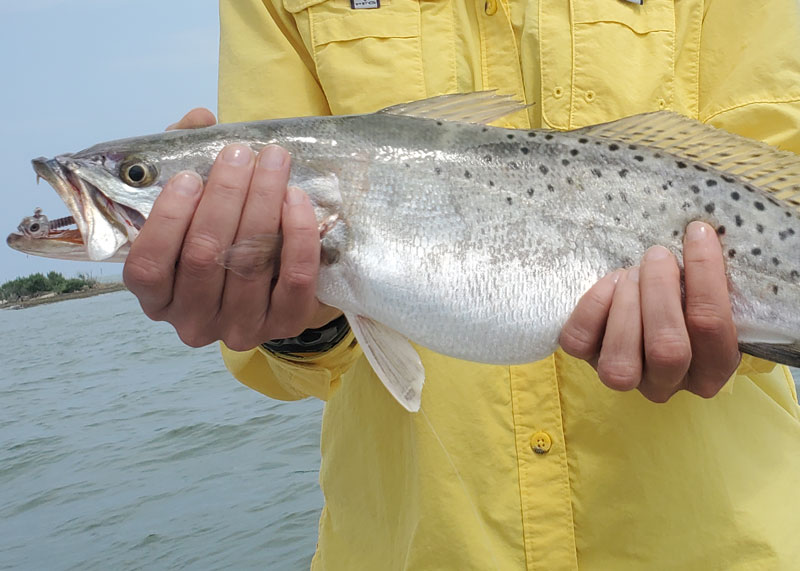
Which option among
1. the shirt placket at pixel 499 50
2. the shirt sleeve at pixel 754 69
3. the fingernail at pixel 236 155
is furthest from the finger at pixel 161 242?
the shirt sleeve at pixel 754 69

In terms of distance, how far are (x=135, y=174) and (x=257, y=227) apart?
1.56ft

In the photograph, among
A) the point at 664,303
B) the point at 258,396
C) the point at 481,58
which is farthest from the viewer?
the point at 258,396

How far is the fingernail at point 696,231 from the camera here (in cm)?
203

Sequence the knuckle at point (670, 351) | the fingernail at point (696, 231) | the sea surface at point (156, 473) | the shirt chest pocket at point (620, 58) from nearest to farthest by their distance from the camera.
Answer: the knuckle at point (670, 351), the fingernail at point (696, 231), the shirt chest pocket at point (620, 58), the sea surface at point (156, 473)

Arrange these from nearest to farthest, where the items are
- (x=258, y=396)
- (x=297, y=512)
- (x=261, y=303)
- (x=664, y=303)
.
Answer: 1. (x=664, y=303)
2. (x=261, y=303)
3. (x=297, y=512)
4. (x=258, y=396)

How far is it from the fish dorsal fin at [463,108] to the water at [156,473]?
5.07 metres

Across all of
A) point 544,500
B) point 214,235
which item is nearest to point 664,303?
point 544,500

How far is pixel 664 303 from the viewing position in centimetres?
194

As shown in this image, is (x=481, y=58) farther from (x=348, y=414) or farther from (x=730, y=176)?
(x=348, y=414)

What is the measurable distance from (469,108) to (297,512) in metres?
5.67

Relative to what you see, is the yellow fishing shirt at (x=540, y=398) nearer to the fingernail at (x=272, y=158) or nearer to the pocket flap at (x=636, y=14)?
the pocket flap at (x=636, y=14)

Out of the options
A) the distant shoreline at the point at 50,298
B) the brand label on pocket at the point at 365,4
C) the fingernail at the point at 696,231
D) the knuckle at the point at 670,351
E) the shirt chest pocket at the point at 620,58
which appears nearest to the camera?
the knuckle at the point at 670,351

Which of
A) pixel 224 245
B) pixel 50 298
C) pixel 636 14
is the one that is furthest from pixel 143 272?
pixel 50 298

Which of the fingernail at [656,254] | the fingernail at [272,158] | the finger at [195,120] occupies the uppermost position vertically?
the finger at [195,120]
